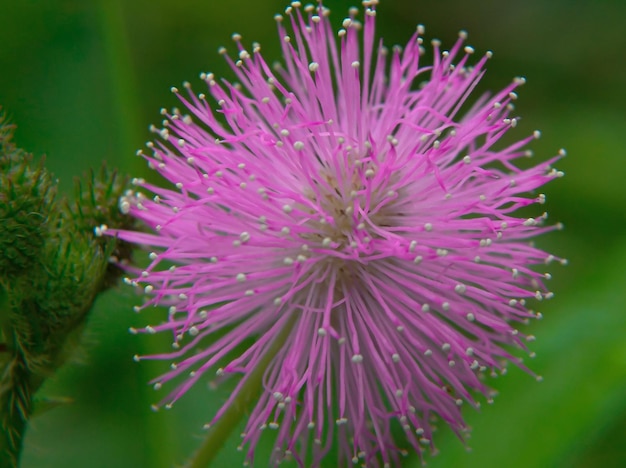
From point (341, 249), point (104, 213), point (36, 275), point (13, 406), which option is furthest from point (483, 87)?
point (13, 406)

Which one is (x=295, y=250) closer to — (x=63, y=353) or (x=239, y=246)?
(x=239, y=246)

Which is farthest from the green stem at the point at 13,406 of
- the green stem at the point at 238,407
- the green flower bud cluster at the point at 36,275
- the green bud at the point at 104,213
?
the green stem at the point at 238,407

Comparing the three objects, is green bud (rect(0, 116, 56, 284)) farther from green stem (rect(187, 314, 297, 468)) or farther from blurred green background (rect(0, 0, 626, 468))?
green stem (rect(187, 314, 297, 468))

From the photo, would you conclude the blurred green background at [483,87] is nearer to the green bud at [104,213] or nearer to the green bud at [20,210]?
the green bud at [104,213]

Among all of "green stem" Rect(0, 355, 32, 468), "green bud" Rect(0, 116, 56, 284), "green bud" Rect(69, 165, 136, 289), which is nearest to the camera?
"green bud" Rect(0, 116, 56, 284)

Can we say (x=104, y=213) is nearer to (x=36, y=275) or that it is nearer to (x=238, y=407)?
(x=36, y=275)

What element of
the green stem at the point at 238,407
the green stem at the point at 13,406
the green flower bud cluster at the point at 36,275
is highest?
the green flower bud cluster at the point at 36,275

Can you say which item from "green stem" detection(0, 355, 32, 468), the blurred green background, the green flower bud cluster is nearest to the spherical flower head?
the green flower bud cluster
